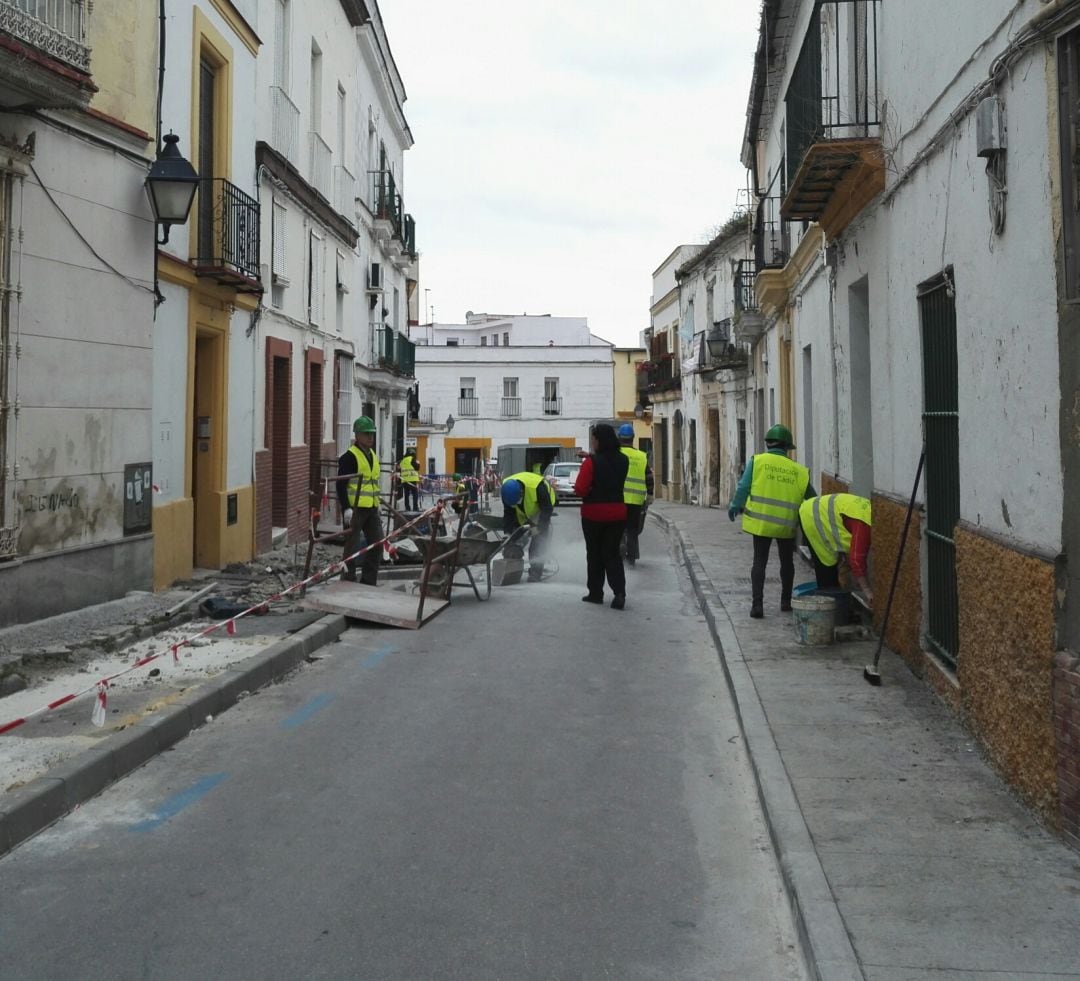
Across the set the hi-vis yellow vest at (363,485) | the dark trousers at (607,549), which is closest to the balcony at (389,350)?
the hi-vis yellow vest at (363,485)

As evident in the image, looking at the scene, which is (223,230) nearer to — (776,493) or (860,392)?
(776,493)

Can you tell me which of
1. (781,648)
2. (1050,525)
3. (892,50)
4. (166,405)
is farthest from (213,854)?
(166,405)

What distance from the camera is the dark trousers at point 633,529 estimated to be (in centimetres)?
1462

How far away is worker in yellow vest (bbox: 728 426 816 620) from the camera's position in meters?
10.1

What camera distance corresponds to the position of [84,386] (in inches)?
378

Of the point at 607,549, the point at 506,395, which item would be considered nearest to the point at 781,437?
the point at 607,549

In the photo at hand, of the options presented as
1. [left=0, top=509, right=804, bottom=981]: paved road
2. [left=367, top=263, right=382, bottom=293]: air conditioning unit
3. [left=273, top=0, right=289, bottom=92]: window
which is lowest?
[left=0, top=509, right=804, bottom=981]: paved road

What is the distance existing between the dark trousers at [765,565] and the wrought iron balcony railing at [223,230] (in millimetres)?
6242

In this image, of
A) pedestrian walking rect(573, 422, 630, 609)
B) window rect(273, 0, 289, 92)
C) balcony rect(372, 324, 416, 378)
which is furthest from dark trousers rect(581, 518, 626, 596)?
balcony rect(372, 324, 416, 378)

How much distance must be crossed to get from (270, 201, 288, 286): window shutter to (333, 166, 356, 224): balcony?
4.06m

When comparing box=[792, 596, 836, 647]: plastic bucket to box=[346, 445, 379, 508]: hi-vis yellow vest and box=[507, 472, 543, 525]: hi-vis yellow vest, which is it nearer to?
box=[507, 472, 543, 525]: hi-vis yellow vest

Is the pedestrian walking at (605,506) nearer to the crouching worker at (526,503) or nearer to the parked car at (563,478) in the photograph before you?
the crouching worker at (526,503)

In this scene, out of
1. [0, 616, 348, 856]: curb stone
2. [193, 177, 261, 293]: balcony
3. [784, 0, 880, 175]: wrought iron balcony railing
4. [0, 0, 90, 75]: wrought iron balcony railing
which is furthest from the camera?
[193, 177, 261, 293]: balcony

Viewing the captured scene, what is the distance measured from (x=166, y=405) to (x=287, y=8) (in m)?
8.27
